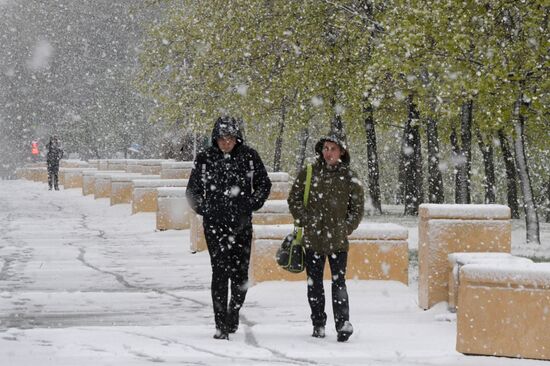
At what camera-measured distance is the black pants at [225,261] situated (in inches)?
341

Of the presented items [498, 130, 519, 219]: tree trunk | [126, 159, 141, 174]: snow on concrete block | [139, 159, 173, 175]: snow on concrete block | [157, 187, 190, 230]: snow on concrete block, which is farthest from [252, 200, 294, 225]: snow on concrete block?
[126, 159, 141, 174]: snow on concrete block

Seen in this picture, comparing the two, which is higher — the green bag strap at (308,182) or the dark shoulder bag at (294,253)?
the green bag strap at (308,182)

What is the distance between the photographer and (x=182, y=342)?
28.1 feet

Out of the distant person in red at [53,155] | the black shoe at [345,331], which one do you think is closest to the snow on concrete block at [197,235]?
the black shoe at [345,331]

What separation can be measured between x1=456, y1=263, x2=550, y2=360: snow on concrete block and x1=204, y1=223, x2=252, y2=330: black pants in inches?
70.5

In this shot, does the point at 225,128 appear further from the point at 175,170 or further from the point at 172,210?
the point at 175,170

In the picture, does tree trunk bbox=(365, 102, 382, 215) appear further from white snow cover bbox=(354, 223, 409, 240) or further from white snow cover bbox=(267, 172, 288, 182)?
white snow cover bbox=(354, 223, 409, 240)

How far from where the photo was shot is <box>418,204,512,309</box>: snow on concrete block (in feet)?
34.7

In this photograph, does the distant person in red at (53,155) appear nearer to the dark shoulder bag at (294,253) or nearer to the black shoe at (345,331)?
the dark shoulder bag at (294,253)

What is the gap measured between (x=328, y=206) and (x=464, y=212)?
2.39 metres

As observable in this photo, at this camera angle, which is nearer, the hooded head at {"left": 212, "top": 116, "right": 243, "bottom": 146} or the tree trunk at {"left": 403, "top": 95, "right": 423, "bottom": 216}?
the hooded head at {"left": 212, "top": 116, "right": 243, "bottom": 146}

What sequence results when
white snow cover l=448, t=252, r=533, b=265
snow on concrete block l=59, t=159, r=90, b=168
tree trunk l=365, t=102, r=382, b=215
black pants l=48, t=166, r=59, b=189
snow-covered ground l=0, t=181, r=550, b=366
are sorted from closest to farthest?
1. snow-covered ground l=0, t=181, r=550, b=366
2. white snow cover l=448, t=252, r=533, b=265
3. tree trunk l=365, t=102, r=382, b=215
4. black pants l=48, t=166, r=59, b=189
5. snow on concrete block l=59, t=159, r=90, b=168

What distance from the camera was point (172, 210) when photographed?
20047mm

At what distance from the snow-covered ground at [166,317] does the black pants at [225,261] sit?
319mm
